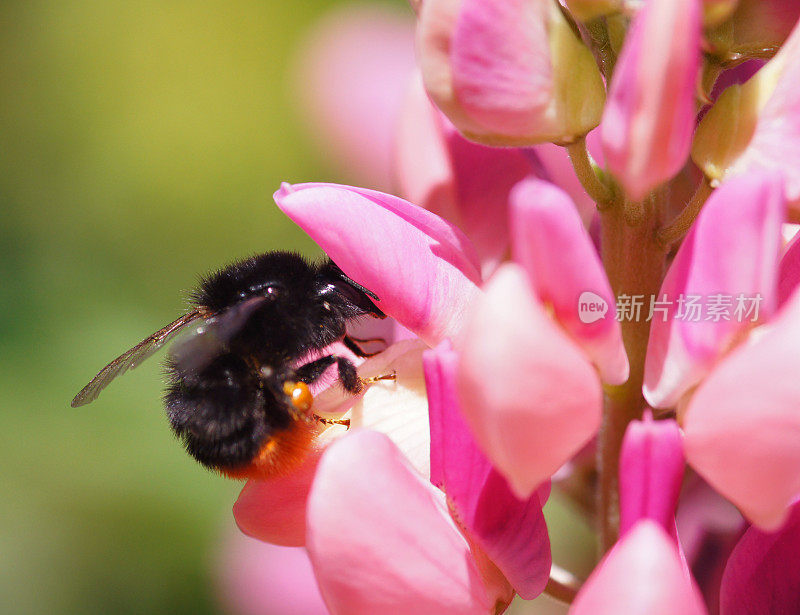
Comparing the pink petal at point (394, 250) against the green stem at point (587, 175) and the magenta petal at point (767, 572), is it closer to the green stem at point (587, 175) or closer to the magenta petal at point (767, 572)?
the green stem at point (587, 175)

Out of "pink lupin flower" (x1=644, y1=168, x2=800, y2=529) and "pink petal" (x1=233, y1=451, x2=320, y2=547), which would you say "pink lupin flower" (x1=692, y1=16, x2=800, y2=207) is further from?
"pink petal" (x1=233, y1=451, x2=320, y2=547)

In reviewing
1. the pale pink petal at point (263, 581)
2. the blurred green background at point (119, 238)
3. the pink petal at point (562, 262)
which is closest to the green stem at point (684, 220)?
the pink petal at point (562, 262)

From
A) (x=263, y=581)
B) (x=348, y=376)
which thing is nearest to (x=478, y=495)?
(x=348, y=376)

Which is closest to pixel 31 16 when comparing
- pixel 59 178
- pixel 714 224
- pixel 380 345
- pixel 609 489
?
pixel 59 178

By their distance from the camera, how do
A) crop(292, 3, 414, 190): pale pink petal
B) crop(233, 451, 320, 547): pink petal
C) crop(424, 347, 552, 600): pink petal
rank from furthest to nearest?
crop(292, 3, 414, 190): pale pink petal
crop(233, 451, 320, 547): pink petal
crop(424, 347, 552, 600): pink petal

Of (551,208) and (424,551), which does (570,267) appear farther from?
(424,551)

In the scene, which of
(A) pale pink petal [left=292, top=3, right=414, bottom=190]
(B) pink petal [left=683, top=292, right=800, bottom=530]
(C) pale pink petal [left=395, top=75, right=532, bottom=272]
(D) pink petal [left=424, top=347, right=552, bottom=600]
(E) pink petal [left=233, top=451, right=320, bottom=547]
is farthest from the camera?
(A) pale pink petal [left=292, top=3, right=414, bottom=190]

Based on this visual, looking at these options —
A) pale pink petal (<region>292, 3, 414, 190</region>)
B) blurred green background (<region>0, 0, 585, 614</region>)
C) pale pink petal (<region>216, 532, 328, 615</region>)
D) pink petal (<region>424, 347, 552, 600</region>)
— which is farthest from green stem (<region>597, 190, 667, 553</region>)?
pale pink petal (<region>292, 3, 414, 190</region>)
